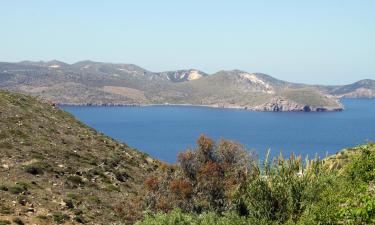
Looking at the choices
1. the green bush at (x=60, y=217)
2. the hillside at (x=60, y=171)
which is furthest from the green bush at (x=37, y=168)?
the green bush at (x=60, y=217)

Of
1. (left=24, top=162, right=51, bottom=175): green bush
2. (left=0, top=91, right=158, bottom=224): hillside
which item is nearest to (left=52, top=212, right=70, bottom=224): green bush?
(left=0, top=91, right=158, bottom=224): hillside

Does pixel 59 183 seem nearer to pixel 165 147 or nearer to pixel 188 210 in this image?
pixel 188 210

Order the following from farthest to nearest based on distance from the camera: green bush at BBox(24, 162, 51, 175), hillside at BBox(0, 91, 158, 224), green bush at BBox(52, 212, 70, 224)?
green bush at BBox(24, 162, 51, 175) → hillside at BBox(0, 91, 158, 224) → green bush at BBox(52, 212, 70, 224)

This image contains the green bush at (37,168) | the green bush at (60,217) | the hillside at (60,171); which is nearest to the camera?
the green bush at (60,217)

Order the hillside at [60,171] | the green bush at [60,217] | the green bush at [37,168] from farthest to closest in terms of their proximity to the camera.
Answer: the green bush at [37,168] → the hillside at [60,171] → the green bush at [60,217]

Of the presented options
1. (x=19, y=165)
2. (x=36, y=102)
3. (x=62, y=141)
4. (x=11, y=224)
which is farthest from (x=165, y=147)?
(x=11, y=224)

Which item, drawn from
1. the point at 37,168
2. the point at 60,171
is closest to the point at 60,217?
the point at 37,168

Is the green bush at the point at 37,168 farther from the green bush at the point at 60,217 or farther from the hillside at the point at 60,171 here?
the green bush at the point at 60,217

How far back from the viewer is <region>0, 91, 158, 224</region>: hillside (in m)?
41.7

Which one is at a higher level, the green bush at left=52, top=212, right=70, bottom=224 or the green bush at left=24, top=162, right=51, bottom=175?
the green bush at left=24, top=162, right=51, bottom=175

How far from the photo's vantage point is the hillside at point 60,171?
41656mm

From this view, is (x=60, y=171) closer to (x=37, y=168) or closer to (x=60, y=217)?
(x=37, y=168)

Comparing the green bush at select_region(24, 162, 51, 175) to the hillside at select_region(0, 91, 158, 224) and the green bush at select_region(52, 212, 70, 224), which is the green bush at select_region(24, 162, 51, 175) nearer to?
the hillside at select_region(0, 91, 158, 224)

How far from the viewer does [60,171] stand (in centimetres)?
5453
